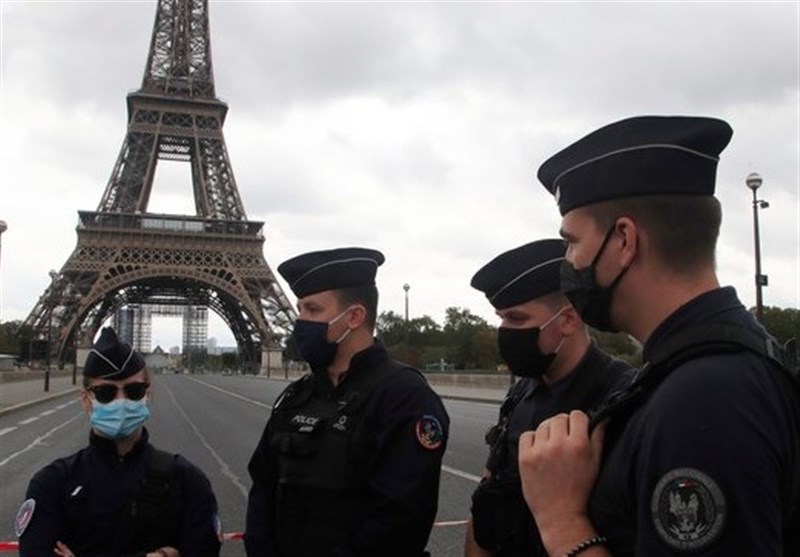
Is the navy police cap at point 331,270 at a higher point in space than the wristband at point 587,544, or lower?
higher

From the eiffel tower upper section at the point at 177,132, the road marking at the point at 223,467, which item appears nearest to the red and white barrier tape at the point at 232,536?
the road marking at the point at 223,467

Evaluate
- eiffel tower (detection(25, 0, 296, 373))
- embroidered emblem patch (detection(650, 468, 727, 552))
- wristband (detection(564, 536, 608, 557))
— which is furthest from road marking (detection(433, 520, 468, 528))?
eiffel tower (detection(25, 0, 296, 373))

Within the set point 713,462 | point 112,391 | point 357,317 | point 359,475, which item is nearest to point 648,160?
point 713,462

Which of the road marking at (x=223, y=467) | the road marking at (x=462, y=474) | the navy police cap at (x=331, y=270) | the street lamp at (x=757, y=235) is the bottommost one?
the road marking at (x=223, y=467)

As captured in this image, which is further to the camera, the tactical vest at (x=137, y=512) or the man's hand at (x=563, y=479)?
the tactical vest at (x=137, y=512)

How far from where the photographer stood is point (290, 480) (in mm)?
3256

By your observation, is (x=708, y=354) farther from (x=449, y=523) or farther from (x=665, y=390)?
(x=449, y=523)

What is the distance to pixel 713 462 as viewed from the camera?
4.58 feet

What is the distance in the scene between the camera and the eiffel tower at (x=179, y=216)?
67625mm

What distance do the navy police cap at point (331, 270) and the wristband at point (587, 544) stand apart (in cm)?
220

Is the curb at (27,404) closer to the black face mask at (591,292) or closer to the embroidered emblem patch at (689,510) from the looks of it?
the black face mask at (591,292)

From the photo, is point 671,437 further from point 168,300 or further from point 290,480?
point 168,300

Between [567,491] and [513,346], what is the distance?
5.42ft

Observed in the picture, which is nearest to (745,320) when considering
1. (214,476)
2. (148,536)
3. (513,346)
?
(513,346)
